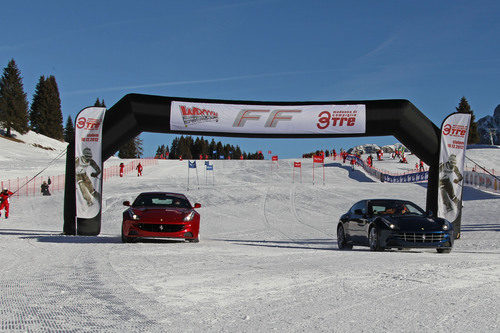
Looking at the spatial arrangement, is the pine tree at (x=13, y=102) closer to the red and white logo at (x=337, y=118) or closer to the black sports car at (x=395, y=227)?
the red and white logo at (x=337, y=118)

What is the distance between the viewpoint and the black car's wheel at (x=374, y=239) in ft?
37.7

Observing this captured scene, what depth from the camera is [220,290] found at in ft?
19.5

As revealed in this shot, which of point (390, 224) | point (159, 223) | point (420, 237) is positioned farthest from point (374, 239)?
point (159, 223)

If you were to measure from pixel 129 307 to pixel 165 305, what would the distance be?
1.08 feet

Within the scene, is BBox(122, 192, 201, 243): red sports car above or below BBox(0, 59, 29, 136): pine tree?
below

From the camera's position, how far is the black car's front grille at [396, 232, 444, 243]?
36.5 feet

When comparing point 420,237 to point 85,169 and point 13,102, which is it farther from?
point 13,102

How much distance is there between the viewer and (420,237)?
1113 cm

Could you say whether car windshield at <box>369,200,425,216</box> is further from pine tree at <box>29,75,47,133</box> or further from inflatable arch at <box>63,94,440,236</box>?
pine tree at <box>29,75,47,133</box>

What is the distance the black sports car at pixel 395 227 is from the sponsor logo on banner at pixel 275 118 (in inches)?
200

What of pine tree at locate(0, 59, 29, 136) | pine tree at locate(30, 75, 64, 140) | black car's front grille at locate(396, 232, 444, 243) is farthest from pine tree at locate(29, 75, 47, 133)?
black car's front grille at locate(396, 232, 444, 243)

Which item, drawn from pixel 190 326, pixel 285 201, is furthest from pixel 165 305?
pixel 285 201

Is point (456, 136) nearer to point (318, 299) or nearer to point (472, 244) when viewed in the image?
point (472, 244)

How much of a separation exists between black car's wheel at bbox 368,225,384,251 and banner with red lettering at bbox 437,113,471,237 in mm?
6448
